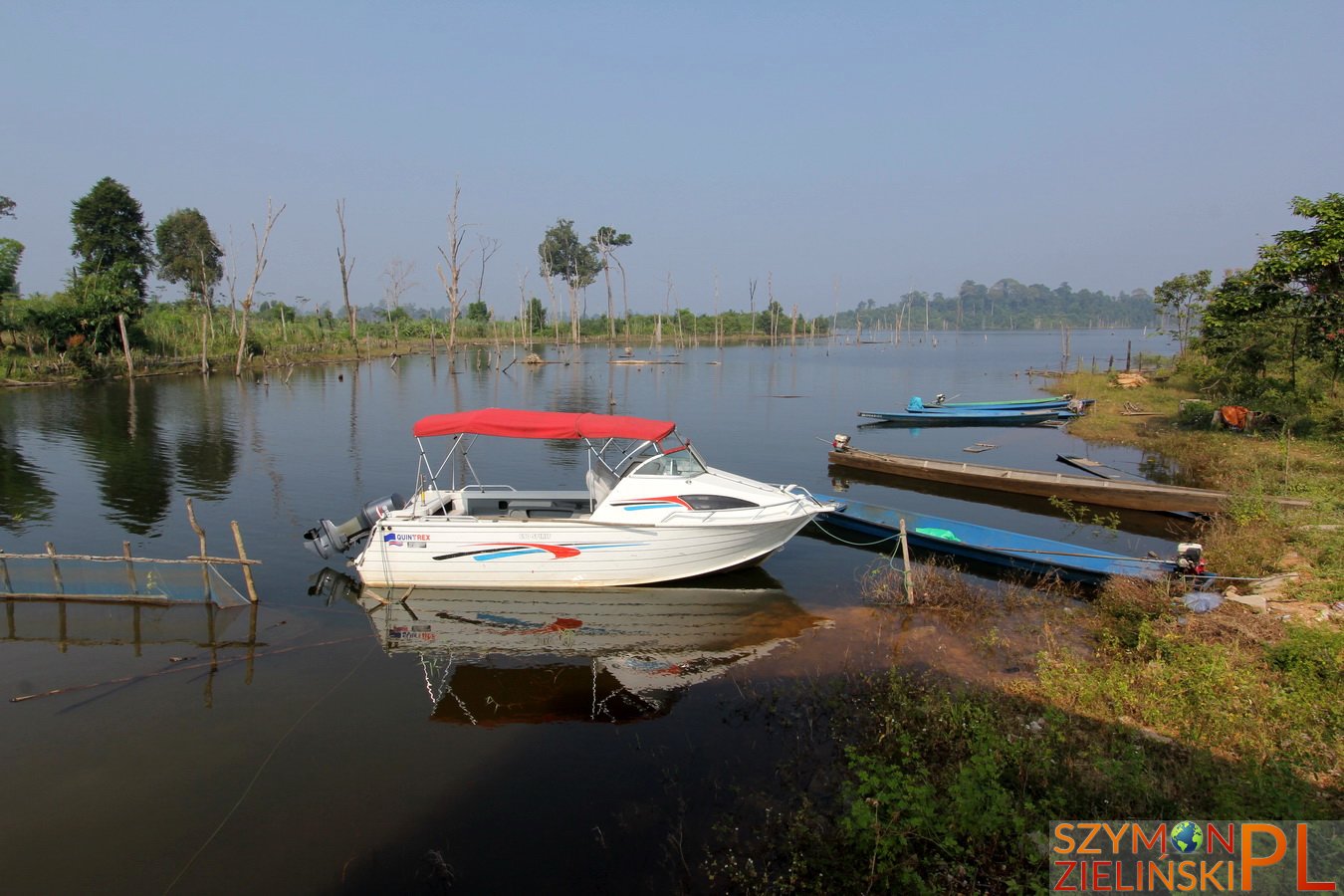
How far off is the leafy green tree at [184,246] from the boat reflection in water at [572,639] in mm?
61188

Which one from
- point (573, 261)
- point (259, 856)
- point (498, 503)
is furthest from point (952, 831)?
point (573, 261)

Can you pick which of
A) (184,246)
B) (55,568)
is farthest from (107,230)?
(55,568)

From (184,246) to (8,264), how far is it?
26272 millimetres

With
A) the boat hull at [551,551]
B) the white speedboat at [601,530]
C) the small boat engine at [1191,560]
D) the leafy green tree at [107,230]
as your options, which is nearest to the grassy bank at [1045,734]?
the small boat engine at [1191,560]

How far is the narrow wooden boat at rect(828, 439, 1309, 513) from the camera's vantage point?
54.6 feet

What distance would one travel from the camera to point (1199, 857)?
5.05 metres

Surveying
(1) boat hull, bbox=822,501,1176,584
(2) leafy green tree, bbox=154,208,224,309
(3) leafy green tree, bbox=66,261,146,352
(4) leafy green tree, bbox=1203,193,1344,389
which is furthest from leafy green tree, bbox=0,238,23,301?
(4) leafy green tree, bbox=1203,193,1344,389

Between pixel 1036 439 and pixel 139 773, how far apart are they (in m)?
28.6

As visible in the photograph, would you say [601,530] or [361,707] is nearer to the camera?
[361,707]

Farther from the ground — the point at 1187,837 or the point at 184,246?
the point at 184,246

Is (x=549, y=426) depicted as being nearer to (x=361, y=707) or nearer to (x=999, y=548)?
(x=361, y=707)

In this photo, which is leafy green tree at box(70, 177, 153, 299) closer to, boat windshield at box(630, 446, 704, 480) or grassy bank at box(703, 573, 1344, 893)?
boat windshield at box(630, 446, 704, 480)

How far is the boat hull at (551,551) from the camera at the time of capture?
12.2 metres

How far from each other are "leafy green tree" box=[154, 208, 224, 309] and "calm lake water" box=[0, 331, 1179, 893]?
158ft
